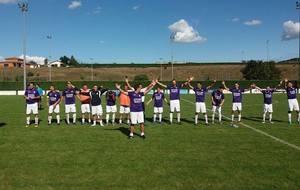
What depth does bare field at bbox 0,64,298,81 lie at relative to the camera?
114 metres

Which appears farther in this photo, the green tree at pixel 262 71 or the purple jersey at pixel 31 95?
the green tree at pixel 262 71

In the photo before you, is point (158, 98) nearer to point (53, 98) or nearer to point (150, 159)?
point (53, 98)

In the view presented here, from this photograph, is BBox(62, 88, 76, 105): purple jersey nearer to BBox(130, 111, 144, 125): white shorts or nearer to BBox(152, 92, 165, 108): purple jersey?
BBox(152, 92, 165, 108): purple jersey

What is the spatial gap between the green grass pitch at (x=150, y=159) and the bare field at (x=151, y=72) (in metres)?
95.7

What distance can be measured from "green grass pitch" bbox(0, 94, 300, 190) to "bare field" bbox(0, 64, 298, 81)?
3767 inches

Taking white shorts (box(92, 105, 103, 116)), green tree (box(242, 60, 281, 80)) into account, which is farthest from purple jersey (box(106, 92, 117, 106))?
green tree (box(242, 60, 281, 80))

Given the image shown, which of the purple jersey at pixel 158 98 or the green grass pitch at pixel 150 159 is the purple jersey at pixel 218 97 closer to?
the green grass pitch at pixel 150 159

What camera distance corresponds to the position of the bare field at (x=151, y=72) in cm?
11419

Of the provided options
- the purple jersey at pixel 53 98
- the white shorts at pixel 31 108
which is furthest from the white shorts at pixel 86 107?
the white shorts at pixel 31 108

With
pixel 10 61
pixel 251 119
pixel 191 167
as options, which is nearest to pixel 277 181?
pixel 191 167

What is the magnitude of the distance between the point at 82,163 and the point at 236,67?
12476cm

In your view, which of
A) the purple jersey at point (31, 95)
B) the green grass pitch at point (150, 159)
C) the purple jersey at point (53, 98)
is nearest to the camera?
the green grass pitch at point (150, 159)

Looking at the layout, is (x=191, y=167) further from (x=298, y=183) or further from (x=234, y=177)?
(x=298, y=183)

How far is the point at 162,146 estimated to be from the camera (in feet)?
45.2
